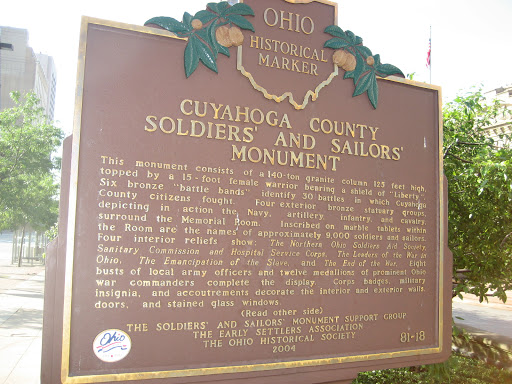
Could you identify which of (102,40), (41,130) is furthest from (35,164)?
(102,40)

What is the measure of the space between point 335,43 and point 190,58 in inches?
59.1

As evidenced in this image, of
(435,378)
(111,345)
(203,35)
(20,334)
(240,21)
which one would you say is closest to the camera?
(111,345)

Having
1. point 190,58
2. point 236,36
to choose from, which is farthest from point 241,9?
point 190,58

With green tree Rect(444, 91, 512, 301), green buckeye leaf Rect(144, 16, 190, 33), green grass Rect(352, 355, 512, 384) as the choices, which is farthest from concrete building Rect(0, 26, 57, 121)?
green buckeye leaf Rect(144, 16, 190, 33)

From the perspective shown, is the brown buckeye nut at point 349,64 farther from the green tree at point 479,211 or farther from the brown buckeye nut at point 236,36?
the green tree at point 479,211

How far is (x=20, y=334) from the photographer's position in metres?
9.18

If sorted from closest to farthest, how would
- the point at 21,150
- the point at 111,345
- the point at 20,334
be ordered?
the point at 111,345, the point at 20,334, the point at 21,150

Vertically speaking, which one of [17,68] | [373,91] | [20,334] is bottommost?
[20,334]

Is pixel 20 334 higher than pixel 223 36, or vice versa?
pixel 223 36

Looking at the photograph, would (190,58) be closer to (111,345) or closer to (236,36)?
(236,36)

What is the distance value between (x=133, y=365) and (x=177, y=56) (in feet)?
8.20

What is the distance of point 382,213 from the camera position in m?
4.18

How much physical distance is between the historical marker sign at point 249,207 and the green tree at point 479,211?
5.72ft

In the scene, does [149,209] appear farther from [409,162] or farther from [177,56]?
[409,162]
